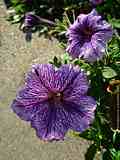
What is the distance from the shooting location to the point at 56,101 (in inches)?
95.1

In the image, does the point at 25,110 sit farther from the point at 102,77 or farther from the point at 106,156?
the point at 102,77

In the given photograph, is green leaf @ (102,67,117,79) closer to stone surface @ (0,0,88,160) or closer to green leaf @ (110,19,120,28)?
stone surface @ (0,0,88,160)

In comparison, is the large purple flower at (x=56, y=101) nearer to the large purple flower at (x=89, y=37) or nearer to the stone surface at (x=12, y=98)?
the large purple flower at (x=89, y=37)

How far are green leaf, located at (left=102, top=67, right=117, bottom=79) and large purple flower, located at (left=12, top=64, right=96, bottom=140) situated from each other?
3.68 ft

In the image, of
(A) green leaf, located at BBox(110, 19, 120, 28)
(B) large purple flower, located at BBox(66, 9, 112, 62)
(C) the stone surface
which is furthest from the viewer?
(A) green leaf, located at BBox(110, 19, 120, 28)

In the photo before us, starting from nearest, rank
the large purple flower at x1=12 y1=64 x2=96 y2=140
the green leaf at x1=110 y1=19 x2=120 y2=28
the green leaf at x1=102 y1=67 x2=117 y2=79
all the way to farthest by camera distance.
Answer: the large purple flower at x1=12 y1=64 x2=96 y2=140 → the green leaf at x1=102 y1=67 x2=117 y2=79 → the green leaf at x1=110 y1=19 x2=120 y2=28

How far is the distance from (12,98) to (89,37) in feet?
4.87

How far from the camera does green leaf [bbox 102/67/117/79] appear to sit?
138 inches

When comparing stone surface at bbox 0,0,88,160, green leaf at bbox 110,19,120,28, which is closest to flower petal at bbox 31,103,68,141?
stone surface at bbox 0,0,88,160

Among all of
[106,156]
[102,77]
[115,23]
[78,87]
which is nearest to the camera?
[78,87]

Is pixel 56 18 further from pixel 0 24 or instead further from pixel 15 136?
pixel 15 136

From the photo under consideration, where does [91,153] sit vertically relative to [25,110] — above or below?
below

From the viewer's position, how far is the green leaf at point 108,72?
3.52 m

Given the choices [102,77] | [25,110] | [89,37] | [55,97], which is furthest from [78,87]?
→ [102,77]
